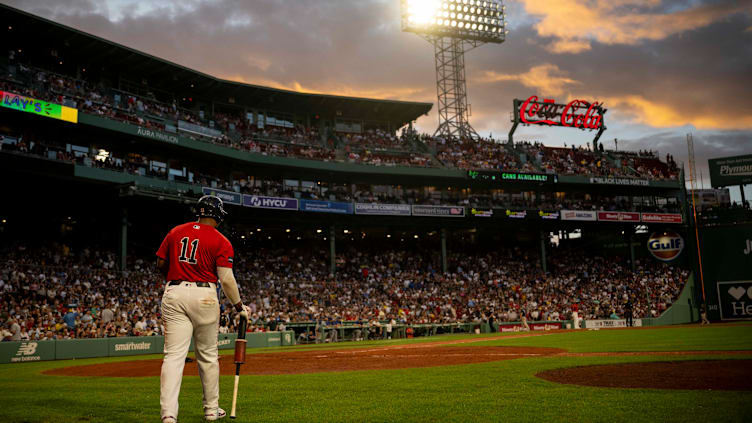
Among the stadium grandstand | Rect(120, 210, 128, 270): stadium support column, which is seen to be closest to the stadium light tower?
the stadium grandstand

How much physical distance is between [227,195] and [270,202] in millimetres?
3396

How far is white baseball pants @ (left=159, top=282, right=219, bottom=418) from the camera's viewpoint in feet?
17.6

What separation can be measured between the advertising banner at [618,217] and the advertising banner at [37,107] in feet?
125

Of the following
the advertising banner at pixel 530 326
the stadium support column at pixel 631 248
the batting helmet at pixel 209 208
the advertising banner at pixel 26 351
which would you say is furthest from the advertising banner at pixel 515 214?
the batting helmet at pixel 209 208

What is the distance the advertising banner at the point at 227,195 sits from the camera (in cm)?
3422

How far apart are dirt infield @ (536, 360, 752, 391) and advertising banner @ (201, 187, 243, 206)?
27.5m

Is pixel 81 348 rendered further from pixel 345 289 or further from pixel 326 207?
pixel 326 207

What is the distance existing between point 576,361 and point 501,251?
3763cm

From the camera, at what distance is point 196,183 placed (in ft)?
117

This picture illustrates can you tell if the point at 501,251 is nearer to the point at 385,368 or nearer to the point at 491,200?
the point at 491,200

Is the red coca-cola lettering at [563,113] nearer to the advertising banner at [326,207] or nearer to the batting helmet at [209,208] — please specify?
the advertising banner at [326,207]

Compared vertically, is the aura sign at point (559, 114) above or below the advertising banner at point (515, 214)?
above

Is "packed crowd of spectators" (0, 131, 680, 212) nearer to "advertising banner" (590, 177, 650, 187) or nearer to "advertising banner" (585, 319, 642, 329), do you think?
"advertising banner" (590, 177, 650, 187)

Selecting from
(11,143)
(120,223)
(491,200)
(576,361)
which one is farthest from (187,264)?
(491,200)
